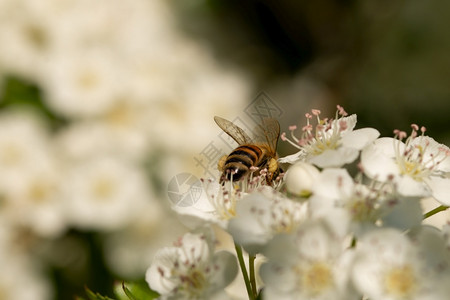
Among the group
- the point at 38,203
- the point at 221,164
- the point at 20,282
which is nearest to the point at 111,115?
the point at 38,203

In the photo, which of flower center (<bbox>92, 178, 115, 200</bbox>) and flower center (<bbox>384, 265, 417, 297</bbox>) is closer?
flower center (<bbox>384, 265, 417, 297</bbox>)

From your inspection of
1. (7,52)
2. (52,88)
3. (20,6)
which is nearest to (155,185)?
(52,88)

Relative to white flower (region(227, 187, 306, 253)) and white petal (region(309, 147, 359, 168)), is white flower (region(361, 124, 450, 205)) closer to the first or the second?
white petal (region(309, 147, 359, 168))

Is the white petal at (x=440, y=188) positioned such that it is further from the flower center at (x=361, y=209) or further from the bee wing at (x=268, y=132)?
the bee wing at (x=268, y=132)

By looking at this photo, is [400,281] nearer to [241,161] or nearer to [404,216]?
[404,216]

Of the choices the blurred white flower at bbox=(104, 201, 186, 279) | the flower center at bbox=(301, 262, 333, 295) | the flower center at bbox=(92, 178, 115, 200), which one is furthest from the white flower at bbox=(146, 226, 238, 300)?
the flower center at bbox=(92, 178, 115, 200)
